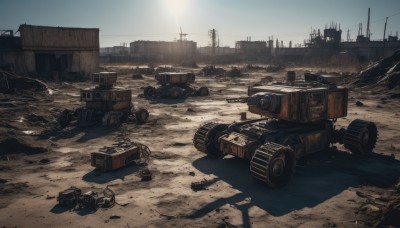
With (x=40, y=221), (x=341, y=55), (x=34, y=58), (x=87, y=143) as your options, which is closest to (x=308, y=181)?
(x=40, y=221)

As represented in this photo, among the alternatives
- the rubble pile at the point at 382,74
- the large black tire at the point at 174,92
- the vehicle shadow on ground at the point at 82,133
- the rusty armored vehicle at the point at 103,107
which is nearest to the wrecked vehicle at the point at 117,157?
the vehicle shadow on ground at the point at 82,133

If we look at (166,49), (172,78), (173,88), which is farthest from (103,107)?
(166,49)

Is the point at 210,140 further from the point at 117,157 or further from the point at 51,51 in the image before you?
the point at 51,51

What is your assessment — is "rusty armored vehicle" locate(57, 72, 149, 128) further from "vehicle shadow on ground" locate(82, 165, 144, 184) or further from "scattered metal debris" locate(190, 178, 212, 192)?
"scattered metal debris" locate(190, 178, 212, 192)

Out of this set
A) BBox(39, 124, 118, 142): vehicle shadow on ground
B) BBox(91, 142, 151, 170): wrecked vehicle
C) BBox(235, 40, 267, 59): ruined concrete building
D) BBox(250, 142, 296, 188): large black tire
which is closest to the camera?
BBox(250, 142, 296, 188): large black tire

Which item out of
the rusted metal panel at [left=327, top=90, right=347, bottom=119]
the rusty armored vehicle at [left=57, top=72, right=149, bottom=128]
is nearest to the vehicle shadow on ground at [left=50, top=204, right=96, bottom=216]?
the rusted metal panel at [left=327, top=90, right=347, bottom=119]

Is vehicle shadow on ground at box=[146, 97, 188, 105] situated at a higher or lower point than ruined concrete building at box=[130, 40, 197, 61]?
lower
